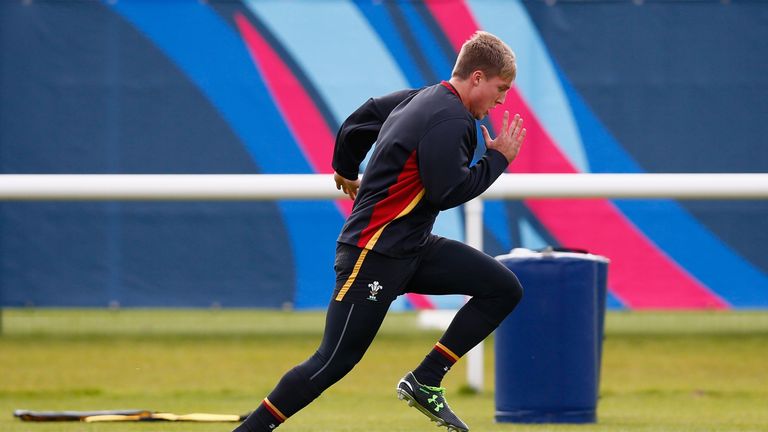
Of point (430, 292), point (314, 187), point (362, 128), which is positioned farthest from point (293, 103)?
point (430, 292)

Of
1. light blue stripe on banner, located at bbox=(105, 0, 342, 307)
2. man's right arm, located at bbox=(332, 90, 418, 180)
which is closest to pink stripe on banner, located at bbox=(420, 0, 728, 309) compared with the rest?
light blue stripe on banner, located at bbox=(105, 0, 342, 307)

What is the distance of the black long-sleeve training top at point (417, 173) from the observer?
15.3 feet

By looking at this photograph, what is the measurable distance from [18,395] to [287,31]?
12.6 ft

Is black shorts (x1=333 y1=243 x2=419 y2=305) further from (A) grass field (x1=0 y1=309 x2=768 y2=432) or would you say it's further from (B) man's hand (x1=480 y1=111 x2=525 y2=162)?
(A) grass field (x1=0 y1=309 x2=768 y2=432)

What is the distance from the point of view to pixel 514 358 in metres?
6.34

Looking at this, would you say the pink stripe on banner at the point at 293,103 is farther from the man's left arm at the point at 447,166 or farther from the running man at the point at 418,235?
the man's left arm at the point at 447,166

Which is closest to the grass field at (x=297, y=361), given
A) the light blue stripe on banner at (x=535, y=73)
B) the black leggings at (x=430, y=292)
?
the black leggings at (x=430, y=292)

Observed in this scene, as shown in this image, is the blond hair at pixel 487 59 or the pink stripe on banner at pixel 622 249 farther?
the pink stripe on banner at pixel 622 249

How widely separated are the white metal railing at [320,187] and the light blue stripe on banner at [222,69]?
2835 millimetres

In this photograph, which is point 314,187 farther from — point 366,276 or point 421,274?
point 366,276

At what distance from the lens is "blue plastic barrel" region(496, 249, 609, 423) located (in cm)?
625

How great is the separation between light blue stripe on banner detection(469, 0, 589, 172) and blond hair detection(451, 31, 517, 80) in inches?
199

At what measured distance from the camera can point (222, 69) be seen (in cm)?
1002

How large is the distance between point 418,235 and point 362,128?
63 centimetres
